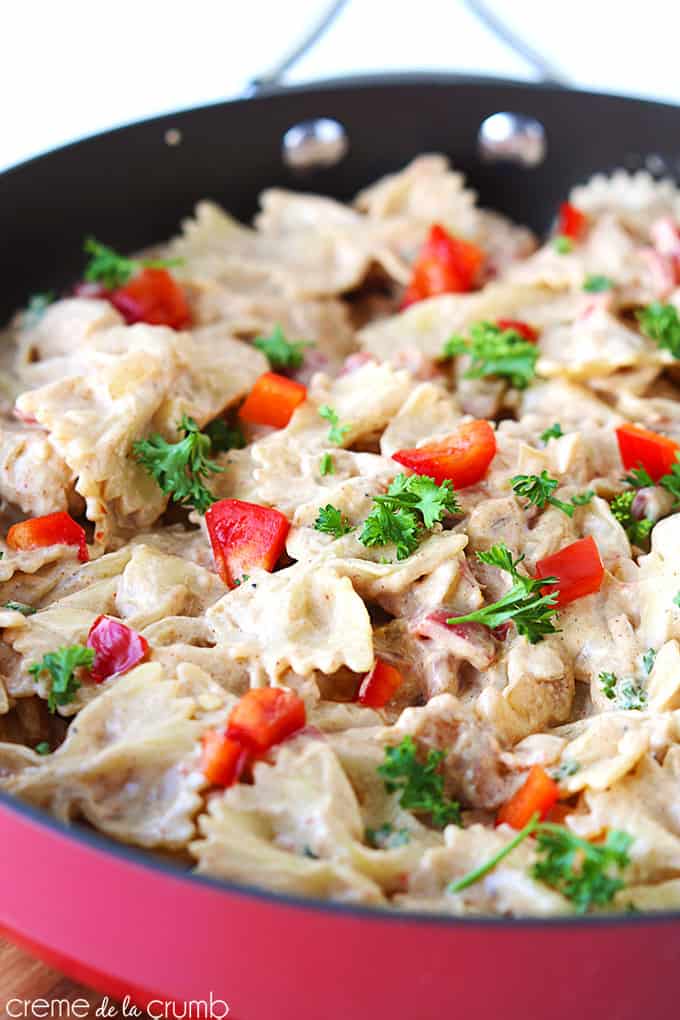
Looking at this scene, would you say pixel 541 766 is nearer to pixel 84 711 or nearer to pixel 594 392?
pixel 84 711

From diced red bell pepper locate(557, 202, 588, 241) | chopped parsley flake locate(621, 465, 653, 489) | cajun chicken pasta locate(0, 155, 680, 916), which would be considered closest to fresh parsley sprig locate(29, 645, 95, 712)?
cajun chicken pasta locate(0, 155, 680, 916)

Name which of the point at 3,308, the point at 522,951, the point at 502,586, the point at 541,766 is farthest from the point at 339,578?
the point at 3,308

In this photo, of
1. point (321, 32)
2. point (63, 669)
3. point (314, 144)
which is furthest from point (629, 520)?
point (321, 32)

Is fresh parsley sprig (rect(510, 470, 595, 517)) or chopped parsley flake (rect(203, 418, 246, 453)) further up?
fresh parsley sprig (rect(510, 470, 595, 517))

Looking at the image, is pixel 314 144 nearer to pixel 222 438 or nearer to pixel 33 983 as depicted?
pixel 222 438

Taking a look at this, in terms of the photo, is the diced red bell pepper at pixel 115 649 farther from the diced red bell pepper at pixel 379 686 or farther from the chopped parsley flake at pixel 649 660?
the chopped parsley flake at pixel 649 660

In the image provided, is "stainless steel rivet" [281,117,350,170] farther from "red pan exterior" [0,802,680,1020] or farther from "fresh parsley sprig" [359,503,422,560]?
"red pan exterior" [0,802,680,1020]

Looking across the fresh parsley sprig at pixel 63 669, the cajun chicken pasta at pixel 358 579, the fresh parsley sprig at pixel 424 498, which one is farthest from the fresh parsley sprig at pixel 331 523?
the fresh parsley sprig at pixel 63 669
